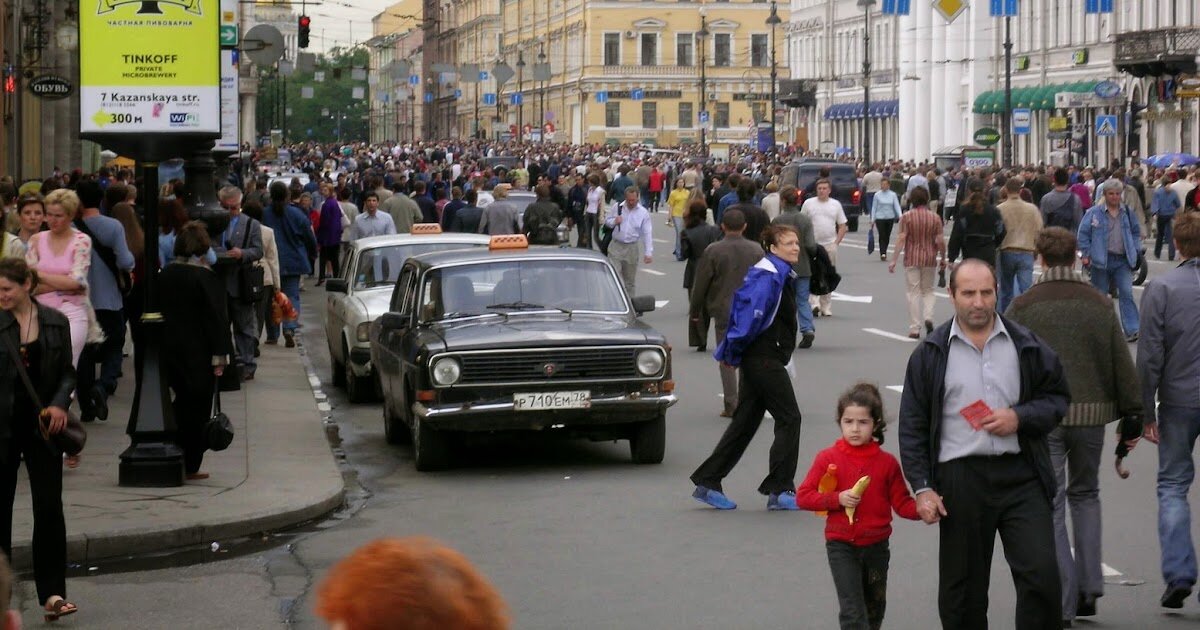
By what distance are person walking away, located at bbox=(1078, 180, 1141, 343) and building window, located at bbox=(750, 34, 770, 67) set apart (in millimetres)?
121625

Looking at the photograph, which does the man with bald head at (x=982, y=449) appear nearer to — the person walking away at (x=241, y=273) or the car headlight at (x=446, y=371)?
the car headlight at (x=446, y=371)

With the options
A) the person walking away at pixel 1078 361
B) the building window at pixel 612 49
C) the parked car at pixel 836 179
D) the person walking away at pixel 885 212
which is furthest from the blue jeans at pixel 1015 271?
the building window at pixel 612 49

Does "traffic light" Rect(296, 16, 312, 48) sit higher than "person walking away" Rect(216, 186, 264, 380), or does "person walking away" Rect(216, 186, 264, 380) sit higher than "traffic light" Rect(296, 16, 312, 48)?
"traffic light" Rect(296, 16, 312, 48)

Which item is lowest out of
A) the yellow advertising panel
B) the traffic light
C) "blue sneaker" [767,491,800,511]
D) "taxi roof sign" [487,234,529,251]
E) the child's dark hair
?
"blue sneaker" [767,491,800,511]

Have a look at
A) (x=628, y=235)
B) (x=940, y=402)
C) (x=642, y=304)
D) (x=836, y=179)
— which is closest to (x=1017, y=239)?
(x=628, y=235)

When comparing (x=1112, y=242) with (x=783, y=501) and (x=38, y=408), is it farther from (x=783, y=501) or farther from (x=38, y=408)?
(x=38, y=408)

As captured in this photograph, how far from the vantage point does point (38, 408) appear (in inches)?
337

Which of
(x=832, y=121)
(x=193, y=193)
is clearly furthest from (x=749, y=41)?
(x=193, y=193)

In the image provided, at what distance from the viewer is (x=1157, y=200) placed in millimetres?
36688

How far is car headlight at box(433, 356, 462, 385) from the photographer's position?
12750 millimetres

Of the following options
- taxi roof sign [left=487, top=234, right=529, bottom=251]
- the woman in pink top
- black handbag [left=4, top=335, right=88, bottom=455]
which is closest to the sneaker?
black handbag [left=4, top=335, right=88, bottom=455]

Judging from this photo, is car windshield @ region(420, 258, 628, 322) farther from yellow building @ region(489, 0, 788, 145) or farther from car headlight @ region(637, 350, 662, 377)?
yellow building @ region(489, 0, 788, 145)

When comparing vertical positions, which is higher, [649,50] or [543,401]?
[649,50]

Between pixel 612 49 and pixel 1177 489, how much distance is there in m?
135
